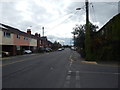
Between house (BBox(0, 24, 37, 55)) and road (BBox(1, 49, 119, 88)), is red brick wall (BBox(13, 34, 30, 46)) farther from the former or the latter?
road (BBox(1, 49, 119, 88))

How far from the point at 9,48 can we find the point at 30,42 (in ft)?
56.0

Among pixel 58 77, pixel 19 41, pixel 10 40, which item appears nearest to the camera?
pixel 58 77

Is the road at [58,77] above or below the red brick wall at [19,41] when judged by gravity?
below

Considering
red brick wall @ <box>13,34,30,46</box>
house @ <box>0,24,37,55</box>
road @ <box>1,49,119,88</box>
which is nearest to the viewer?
Result: road @ <box>1,49,119,88</box>

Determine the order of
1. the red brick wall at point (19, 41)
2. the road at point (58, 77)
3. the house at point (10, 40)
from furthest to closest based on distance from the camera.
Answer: the red brick wall at point (19, 41) → the house at point (10, 40) → the road at point (58, 77)

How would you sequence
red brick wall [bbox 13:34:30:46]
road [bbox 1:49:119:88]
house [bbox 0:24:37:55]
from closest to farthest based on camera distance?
road [bbox 1:49:119:88] < house [bbox 0:24:37:55] < red brick wall [bbox 13:34:30:46]

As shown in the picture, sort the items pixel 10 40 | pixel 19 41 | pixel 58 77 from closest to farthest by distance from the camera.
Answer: pixel 58 77 → pixel 10 40 → pixel 19 41

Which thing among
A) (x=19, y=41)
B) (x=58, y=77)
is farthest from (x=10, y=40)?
(x=58, y=77)

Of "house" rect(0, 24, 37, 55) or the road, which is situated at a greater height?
"house" rect(0, 24, 37, 55)

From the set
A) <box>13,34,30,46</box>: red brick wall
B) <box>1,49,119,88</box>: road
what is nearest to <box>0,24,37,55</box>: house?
<box>13,34,30,46</box>: red brick wall

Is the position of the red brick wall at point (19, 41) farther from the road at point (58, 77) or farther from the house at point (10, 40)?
the road at point (58, 77)

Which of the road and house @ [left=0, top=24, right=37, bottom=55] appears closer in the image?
the road

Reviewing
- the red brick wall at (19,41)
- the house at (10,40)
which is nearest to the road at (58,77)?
the house at (10,40)

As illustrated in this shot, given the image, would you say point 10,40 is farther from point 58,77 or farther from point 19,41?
point 58,77
